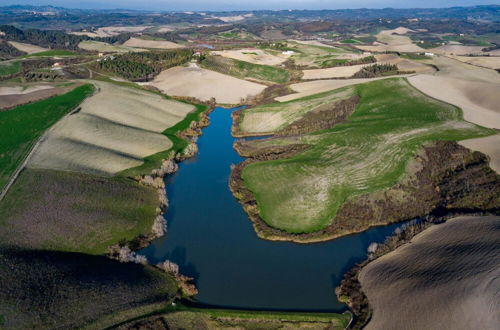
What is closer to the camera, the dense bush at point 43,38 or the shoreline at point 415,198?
the shoreline at point 415,198

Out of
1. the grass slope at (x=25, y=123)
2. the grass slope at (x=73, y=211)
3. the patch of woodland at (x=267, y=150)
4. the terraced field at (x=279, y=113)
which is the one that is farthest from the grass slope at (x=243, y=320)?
the terraced field at (x=279, y=113)

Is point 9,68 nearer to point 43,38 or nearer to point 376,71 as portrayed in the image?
point 43,38

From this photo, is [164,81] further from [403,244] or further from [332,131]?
[403,244]

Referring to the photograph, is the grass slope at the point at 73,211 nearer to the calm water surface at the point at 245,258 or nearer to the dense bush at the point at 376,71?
the calm water surface at the point at 245,258

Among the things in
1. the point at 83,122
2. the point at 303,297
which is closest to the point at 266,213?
the point at 303,297

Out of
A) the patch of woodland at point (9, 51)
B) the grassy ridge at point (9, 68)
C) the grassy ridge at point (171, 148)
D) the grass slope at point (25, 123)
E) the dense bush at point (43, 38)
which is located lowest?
the grassy ridge at point (171, 148)

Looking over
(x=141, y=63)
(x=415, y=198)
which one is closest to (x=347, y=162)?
(x=415, y=198)
